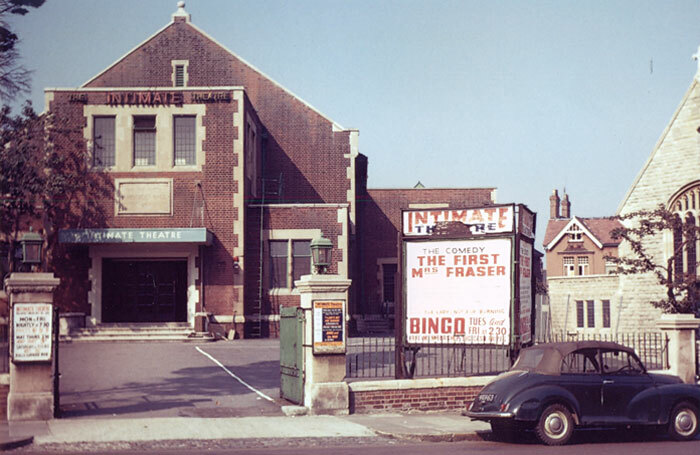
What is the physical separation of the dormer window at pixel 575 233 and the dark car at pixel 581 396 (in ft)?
186

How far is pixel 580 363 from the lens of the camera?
13.8 meters

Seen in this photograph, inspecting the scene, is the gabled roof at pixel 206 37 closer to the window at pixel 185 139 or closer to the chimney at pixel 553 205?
the window at pixel 185 139

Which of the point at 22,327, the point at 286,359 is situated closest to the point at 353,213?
the point at 286,359

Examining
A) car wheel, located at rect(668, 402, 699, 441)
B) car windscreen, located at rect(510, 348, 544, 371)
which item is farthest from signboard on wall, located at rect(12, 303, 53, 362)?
car wheel, located at rect(668, 402, 699, 441)

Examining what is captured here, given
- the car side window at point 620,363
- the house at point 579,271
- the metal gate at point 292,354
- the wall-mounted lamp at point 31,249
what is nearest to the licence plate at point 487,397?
the car side window at point 620,363

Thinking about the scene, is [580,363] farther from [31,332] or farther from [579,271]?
[579,271]

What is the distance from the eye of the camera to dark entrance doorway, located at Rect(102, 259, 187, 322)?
32.9 m

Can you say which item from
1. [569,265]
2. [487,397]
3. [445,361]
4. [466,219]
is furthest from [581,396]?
[569,265]

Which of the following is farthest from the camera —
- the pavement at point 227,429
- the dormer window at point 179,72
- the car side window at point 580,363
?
the dormer window at point 179,72

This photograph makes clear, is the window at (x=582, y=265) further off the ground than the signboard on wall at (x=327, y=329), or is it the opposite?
the window at (x=582, y=265)

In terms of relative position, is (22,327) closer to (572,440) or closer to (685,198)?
(572,440)

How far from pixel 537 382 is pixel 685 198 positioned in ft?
84.5

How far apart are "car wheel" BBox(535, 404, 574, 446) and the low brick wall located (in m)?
3.53

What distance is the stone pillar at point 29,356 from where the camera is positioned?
14555 mm
